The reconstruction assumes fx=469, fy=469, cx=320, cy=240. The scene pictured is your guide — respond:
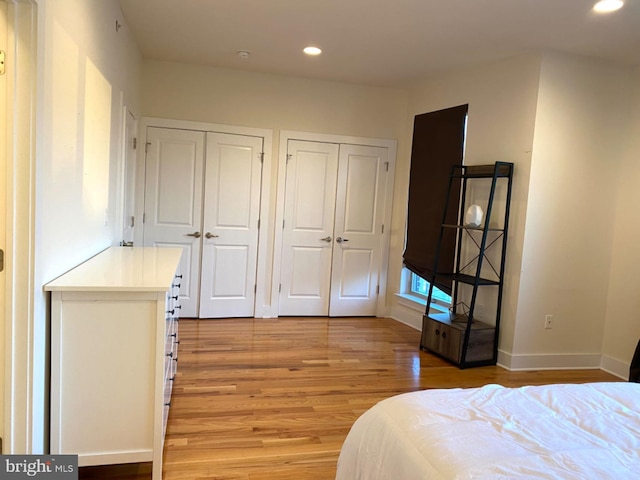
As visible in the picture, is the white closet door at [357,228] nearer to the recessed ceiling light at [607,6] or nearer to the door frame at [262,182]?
the door frame at [262,182]

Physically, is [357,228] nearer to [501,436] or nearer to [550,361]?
[550,361]

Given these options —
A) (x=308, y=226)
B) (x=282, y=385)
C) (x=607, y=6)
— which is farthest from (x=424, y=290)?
(x=607, y=6)

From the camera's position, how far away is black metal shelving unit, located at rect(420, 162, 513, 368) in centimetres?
372

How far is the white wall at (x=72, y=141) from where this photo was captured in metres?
1.78

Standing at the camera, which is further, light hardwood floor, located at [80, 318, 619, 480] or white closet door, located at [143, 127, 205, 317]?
white closet door, located at [143, 127, 205, 317]

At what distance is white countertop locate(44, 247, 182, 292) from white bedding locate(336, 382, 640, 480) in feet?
3.40

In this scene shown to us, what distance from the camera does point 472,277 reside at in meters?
3.97

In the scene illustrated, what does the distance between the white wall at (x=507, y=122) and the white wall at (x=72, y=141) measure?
2.91m

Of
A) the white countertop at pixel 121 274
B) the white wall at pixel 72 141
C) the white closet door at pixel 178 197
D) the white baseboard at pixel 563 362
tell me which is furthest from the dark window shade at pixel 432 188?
the white wall at pixel 72 141

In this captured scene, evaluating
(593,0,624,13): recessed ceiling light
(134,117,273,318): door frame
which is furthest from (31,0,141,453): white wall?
(593,0,624,13): recessed ceiling light

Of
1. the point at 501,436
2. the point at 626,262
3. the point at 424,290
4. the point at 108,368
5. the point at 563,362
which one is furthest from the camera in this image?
the point at 424,290

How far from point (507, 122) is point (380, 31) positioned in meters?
1.29

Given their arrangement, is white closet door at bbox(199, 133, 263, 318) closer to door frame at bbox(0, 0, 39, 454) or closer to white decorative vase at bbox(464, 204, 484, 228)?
white decorative vase at bbox(464, 204, 484, 228)

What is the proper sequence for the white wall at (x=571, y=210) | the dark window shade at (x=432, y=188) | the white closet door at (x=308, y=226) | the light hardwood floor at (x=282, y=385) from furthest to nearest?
the white closet door at (x=308, y=226), the dark window shade at (x=432, y=188), the white wall at (x=571, y=210), the light hardwood floor at (x=282, y=385)
